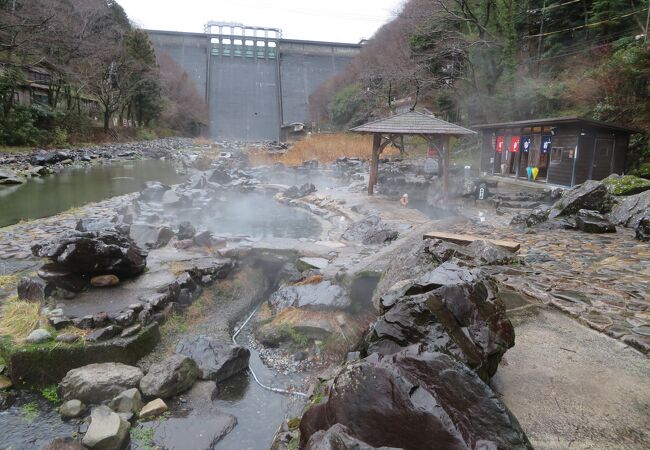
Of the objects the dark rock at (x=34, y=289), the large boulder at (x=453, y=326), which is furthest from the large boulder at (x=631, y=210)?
the dark rock at (x=34, y=289)

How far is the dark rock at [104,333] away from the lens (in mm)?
4578

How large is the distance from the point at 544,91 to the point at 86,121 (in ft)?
93.5

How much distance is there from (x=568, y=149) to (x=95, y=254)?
47.8 feet

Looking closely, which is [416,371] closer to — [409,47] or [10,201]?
[10,201]

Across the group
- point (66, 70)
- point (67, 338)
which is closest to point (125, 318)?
point (67, 338)

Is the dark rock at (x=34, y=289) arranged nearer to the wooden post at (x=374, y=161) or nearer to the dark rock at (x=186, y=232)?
the dark rock at (x=186, y=232)

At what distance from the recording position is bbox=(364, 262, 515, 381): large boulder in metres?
2.78

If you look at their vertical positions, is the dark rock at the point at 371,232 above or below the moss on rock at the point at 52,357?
above

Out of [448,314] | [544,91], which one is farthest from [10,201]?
[544,91]

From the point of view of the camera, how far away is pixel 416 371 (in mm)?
2225

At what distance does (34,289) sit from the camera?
17.3 feet

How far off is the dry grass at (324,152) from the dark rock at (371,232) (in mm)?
14500

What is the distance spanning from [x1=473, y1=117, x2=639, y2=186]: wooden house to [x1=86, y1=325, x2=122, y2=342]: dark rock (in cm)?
1413

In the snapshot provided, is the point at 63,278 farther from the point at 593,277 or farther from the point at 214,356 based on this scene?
the point at 593,277
